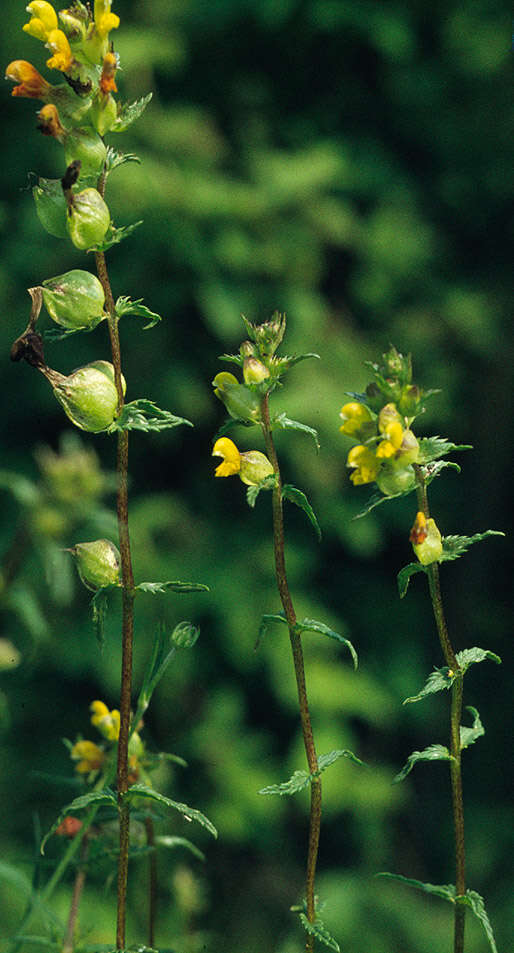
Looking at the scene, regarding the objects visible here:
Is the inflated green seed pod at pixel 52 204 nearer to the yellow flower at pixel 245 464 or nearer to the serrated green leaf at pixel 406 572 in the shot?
the yellow flower at pixel 245 464

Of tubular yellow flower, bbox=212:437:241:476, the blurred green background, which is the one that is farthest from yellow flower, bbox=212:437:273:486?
the blurred green background

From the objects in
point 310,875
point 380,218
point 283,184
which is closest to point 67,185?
point 310,875

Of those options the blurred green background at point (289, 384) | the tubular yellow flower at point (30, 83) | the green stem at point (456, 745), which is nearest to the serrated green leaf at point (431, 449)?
the green stem at point (456, 745)

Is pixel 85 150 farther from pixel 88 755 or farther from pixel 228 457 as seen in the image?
pixel 88 755

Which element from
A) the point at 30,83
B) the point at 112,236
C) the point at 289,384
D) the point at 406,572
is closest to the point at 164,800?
the point at 406,572

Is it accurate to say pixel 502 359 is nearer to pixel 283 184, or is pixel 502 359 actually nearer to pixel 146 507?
pixel 283 184

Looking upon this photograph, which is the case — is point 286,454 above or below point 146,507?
above
